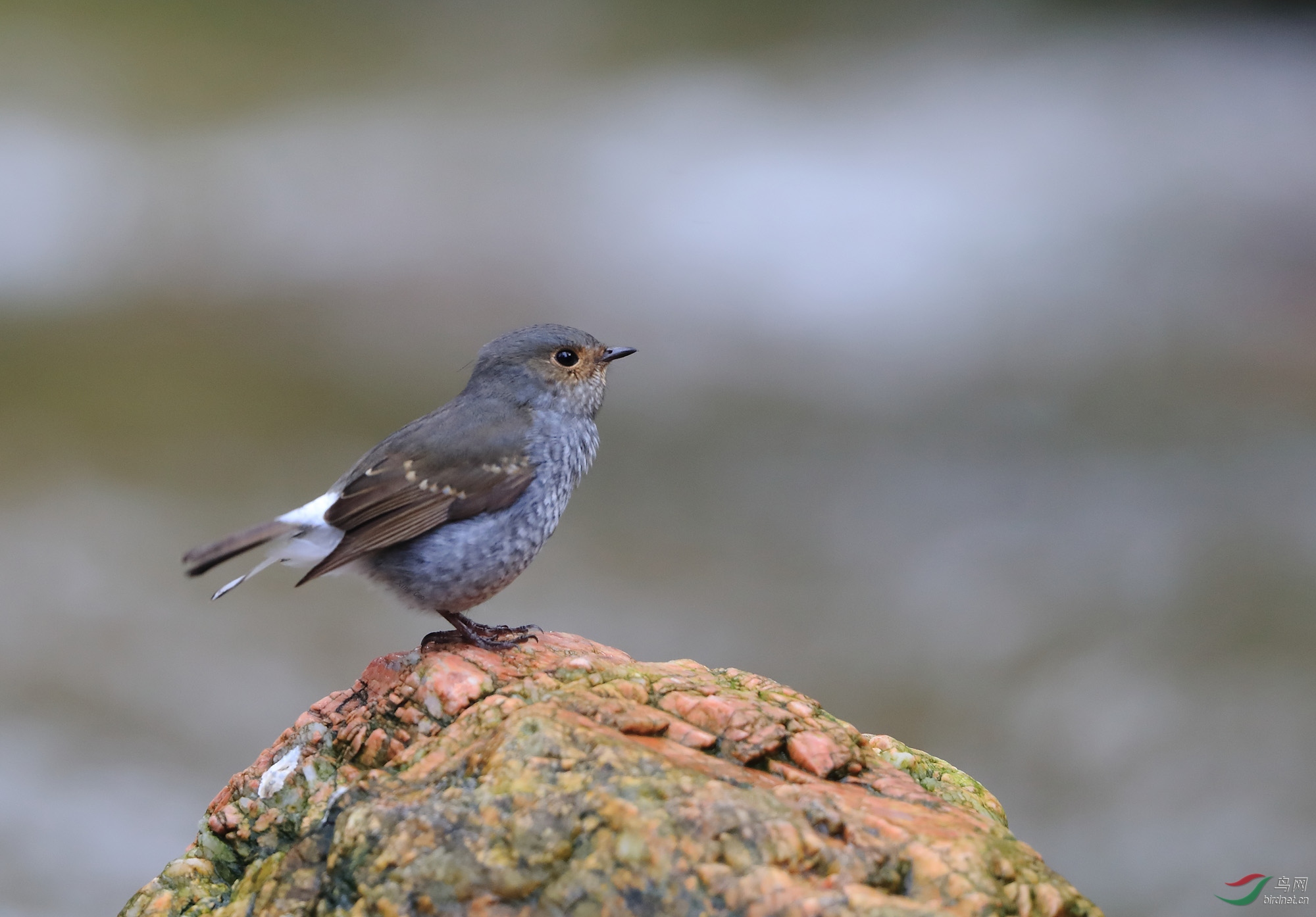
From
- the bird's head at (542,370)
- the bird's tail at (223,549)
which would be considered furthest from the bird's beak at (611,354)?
the bird's tail at (223,549)

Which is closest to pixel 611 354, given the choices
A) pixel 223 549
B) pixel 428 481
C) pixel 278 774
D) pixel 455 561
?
pixel 428 481

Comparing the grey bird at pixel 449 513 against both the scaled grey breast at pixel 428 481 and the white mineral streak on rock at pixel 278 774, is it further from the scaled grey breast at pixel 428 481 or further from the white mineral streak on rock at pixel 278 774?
the white mineral streak on rock at pixel 278 774

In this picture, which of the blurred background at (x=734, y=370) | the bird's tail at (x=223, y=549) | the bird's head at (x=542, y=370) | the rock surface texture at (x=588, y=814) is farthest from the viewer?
the blurred background at (x=734, y=370)

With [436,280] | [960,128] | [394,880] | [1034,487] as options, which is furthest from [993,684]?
[960,128]

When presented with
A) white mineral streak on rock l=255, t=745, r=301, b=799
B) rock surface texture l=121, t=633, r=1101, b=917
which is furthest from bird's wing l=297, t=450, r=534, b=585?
white mineral streak on rock l=255, t=745, r=301, b=799

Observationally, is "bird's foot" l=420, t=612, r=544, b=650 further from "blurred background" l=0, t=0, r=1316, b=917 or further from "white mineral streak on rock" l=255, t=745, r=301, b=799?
"blurred background" l=0, t=0, r=1316, b=917

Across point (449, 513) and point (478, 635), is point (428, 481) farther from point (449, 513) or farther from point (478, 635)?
point (478, 635)

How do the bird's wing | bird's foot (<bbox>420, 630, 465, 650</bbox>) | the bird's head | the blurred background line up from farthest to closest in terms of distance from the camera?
the blurred background < the bird's head < bird's foot (<bbox>420, 630, 465, 650</bbox>) < the bird's wing
